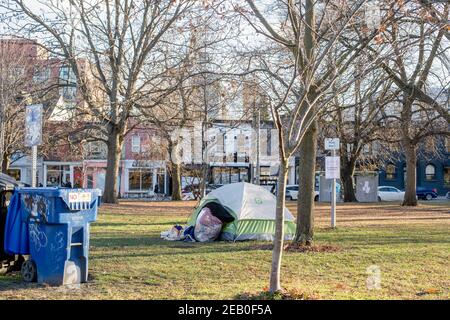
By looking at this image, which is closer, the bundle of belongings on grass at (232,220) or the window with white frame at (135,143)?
the bundle of belongings on grass at (232,220)

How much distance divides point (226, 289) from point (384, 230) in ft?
34.0

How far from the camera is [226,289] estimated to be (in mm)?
7953

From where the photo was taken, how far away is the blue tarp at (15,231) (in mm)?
8477

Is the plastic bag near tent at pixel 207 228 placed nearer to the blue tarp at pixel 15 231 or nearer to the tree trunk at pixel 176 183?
the blue tarp at pixel 15 231

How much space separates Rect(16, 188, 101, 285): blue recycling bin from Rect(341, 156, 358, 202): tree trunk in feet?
105

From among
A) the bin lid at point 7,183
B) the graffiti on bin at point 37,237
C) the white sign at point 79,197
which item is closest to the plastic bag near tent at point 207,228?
the bin lid at point 7,183

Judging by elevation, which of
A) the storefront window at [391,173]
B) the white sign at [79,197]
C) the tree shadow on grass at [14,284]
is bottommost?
the tree shadow on grass at [14,284]

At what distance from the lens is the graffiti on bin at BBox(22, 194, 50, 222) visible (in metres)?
8.09

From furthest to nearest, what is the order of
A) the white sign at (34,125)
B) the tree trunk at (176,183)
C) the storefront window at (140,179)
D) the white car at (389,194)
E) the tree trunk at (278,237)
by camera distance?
1. the storefront window at (140,179)
2. the white car at (389,194)
3. the tree trunk at (176,183)
4. the white sign at (34,125)
5. the tree trunk at (278,237)

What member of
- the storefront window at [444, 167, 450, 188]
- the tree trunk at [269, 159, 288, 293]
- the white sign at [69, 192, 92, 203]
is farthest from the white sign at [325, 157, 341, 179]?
the storefront window at [444, 167, 450, 188]

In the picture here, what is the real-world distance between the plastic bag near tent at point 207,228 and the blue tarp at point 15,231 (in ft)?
20.2

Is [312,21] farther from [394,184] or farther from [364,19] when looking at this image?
[394,184]

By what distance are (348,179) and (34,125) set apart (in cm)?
3095

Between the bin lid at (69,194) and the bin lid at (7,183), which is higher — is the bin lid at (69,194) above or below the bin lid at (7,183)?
below
